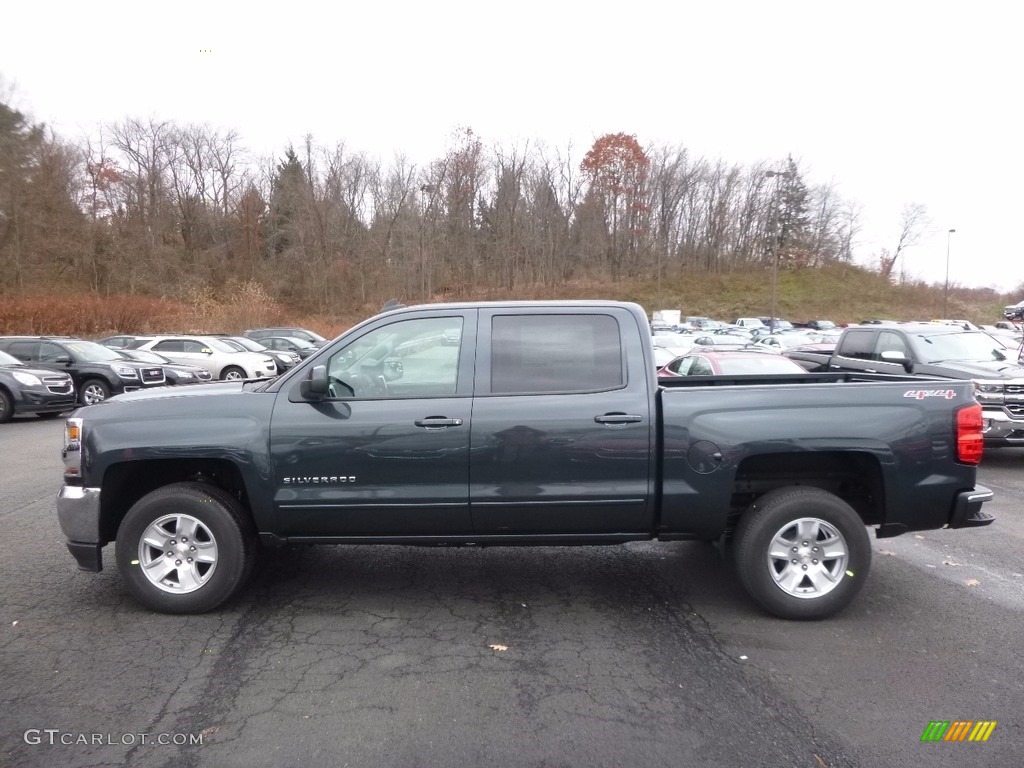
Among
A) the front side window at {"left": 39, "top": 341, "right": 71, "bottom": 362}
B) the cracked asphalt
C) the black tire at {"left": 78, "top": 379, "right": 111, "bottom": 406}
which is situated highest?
the front side window at {"left": 39, "top": 341, "right": 71, "bottom": 362}

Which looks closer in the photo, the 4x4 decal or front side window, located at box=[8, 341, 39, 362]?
the 4x4 decal

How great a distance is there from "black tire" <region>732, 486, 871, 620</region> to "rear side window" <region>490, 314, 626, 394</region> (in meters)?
1.23

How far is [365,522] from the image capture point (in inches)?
167

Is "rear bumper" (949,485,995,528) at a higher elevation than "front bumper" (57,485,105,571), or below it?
higher

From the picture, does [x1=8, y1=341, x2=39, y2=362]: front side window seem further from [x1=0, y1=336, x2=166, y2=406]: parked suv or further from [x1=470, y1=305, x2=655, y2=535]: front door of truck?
[x1=470, y1=305, x2=655, y2=535]: front door of truck

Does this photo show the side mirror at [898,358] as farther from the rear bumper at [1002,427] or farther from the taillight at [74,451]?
the taillight at [74,451]

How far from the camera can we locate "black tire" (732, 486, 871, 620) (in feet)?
13.8

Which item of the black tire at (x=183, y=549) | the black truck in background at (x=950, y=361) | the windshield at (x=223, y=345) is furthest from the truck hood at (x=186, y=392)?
the windshield at (x=223, y=345)

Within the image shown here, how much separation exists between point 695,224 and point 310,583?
7485 centimetres

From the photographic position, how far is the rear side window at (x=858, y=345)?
1155 centimetres

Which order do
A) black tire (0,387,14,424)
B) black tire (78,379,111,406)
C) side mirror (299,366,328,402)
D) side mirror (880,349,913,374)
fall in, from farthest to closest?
black tire (78,379,111,406)
black tire (0,387,14,424)
side mirror (880,349,913,374)
side mirror (299,366,328,402)

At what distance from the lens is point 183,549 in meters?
4.31

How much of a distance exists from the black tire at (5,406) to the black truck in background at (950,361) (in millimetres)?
14874

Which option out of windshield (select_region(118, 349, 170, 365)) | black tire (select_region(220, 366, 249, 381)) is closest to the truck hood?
windshield (select_region(118, 349, 170, 365))
